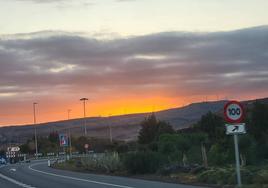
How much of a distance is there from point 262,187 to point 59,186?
11.0 metres

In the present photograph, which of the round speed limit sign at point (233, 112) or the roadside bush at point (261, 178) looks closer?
the round speed limit sign at point (233, 112)

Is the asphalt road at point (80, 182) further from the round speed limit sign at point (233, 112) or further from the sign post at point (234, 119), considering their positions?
the round speed limit sign at point (233, 112)

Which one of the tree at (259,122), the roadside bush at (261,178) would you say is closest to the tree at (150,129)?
the tree at (259,122)

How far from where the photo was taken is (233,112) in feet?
77.6

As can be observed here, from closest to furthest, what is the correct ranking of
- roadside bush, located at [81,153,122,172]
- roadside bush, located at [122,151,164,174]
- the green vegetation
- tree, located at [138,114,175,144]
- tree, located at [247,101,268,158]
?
the green vegetation → roadside bush, located at [122,151,164,174] → roadside bush, located at [81,153,122,172] → tree, located at [247,101,268,158] → tree, located at [138,114,175,144]

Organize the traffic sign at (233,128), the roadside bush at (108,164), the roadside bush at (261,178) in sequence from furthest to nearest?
1. the roadside bush at (108,164)
2. the roadside bush at (261,178)
3. the traffic sign at (233,128)

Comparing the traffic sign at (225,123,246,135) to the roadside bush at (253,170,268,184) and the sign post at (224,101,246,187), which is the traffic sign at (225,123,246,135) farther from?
the roadside bush at (253,170,268,184)

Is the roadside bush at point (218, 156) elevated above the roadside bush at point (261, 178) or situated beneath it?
elevated above

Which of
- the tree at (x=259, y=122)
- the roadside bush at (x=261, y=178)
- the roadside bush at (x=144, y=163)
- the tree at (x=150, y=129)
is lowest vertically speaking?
the roadside bush at (x=261, y=178)

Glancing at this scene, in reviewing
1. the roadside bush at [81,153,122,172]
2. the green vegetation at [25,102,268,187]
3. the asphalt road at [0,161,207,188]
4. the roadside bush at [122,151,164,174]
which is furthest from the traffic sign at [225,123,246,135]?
the roadside bush at [81,153,122,172]

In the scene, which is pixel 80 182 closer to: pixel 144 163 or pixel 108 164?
pixel 144 163

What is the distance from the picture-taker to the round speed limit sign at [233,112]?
77.3 feet

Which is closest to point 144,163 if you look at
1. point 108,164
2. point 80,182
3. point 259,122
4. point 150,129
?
point 108,164

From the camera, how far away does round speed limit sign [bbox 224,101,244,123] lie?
23.6m
